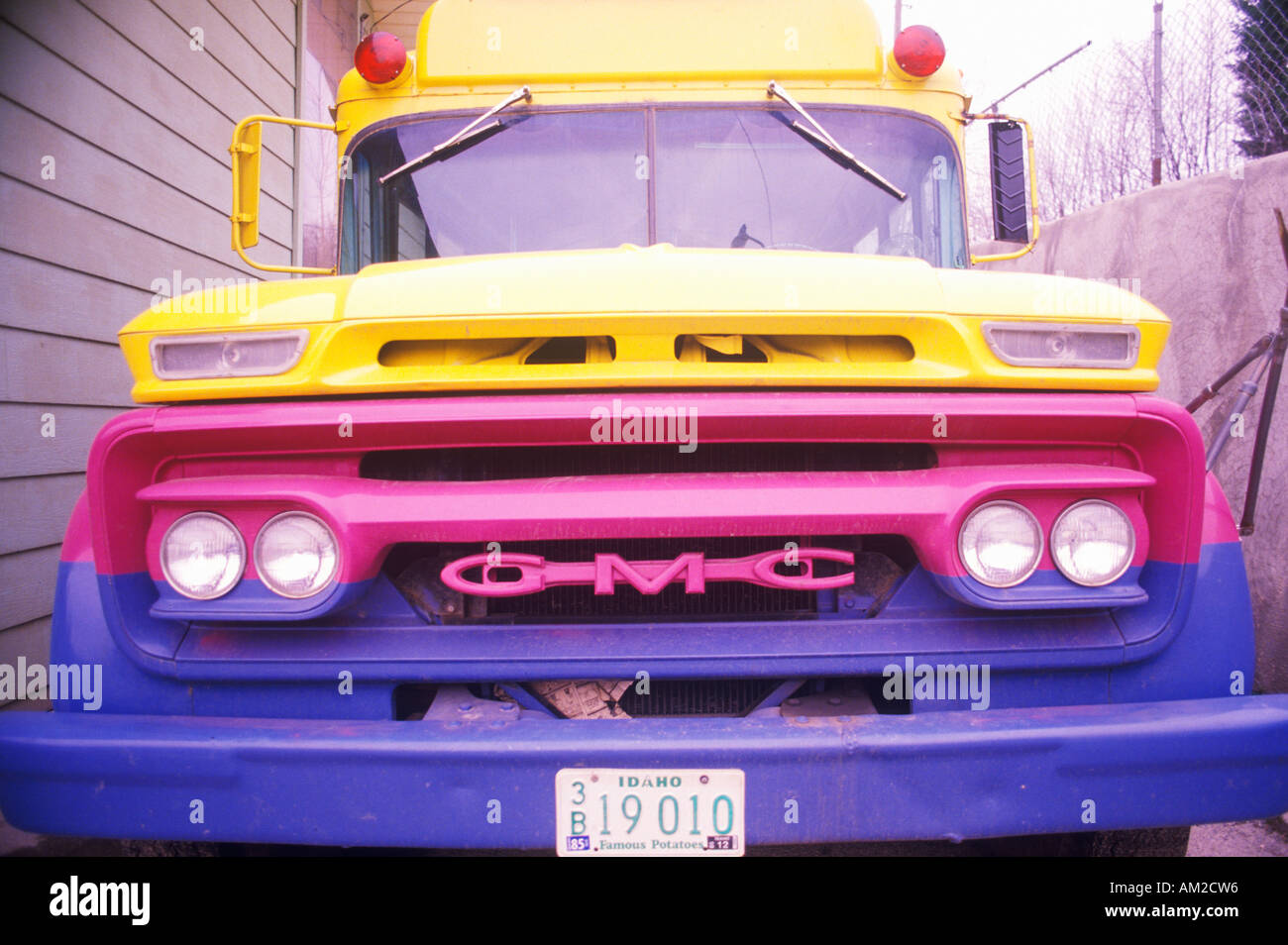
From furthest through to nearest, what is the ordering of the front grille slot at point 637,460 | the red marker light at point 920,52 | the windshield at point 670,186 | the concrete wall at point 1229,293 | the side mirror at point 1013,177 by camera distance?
the concrete wall at point 1229,293 → the side mirror at point 1013,177 → the red marker light at point 920,52 → the windshield at point 670,186 → the front grille slot at point 637,460

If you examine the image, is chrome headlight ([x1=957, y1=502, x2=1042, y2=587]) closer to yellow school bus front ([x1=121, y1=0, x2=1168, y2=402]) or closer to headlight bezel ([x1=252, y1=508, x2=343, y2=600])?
yellow school bus front ([x1=121, y1=0, x2=1168, y2=402])

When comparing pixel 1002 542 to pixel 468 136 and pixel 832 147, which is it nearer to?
pixel 832 147

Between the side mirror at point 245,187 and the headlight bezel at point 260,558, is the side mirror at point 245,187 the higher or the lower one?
the higher one

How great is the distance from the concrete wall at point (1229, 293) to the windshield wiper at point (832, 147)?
2.17 metres

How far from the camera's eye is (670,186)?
2.64 m

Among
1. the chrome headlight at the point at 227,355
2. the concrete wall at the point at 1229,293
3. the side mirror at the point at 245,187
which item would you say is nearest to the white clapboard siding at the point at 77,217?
the side mirror at the point at 245,187

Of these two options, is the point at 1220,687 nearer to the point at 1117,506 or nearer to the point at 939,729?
the point at 1117,506

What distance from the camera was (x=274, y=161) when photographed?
5492 mm

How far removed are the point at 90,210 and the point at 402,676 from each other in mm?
3291

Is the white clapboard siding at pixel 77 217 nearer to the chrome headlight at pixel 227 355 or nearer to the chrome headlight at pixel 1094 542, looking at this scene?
the chrome headlight at pixel 227 355

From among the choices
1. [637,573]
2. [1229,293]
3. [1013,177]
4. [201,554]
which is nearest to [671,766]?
[637,573]

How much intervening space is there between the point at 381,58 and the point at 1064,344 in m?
2.41

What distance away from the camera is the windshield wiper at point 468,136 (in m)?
2.67

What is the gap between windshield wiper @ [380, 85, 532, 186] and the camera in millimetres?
2670
